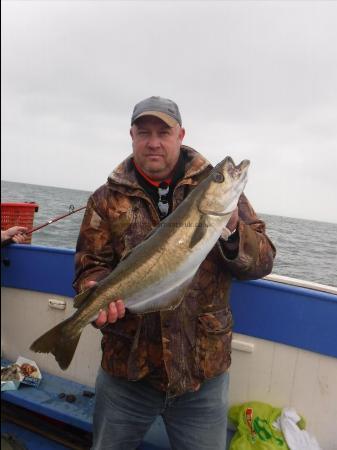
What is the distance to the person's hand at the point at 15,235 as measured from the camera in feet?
16.5

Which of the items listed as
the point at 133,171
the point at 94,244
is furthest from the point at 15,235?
the point at 133,171

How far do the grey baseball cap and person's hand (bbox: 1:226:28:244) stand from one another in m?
2.71

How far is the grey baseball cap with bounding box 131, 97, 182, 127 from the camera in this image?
3.03 m

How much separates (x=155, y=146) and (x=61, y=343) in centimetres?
161

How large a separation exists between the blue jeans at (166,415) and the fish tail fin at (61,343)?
0.45 m

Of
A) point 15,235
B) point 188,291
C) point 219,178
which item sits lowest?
point 188,291

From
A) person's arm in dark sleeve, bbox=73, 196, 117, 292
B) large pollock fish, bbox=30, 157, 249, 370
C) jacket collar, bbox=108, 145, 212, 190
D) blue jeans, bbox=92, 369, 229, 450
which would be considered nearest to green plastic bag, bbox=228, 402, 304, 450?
blue jeans, bbox=92, 369, 229, 450

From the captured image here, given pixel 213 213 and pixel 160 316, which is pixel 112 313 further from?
pixel 213 213

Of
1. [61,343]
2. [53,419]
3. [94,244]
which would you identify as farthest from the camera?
[53,419]

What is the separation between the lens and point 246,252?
2.72 metres

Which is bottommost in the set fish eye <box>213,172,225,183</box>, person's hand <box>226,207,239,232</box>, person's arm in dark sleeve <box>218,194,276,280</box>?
person's arm in dark sleeve <box>218,194,276,280</box>

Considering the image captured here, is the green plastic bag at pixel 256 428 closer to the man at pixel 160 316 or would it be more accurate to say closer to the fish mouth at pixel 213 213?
the man at pixel 160 316

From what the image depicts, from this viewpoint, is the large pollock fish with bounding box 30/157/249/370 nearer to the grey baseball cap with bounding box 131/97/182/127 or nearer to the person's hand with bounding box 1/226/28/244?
the grey baseball cap with bounding box 131/97/182/127

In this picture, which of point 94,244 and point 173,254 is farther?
point 94,244
